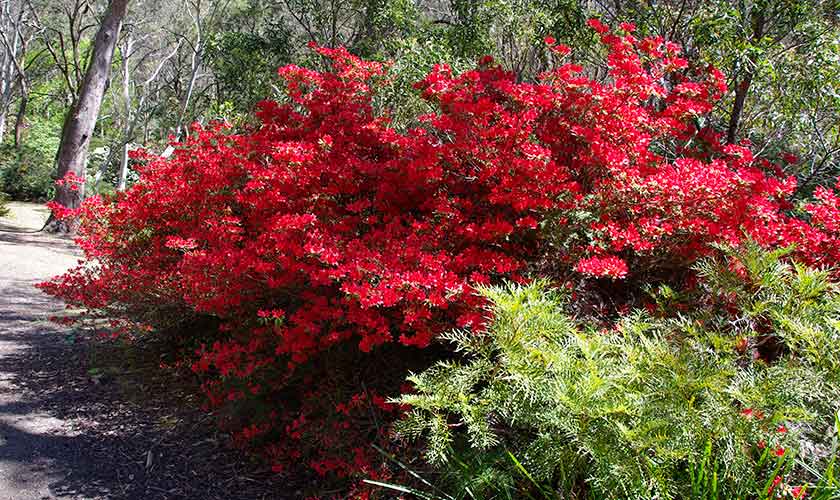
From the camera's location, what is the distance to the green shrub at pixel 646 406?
8.02 ft

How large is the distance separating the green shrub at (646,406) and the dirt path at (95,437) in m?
1.40

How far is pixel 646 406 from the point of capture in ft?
8.16

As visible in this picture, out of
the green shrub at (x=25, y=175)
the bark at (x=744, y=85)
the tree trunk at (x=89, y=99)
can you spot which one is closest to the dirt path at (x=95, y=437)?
the bark at (x=744, y=85)

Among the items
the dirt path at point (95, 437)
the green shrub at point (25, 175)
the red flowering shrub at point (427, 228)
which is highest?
the red flowering shrub at point (427, 228)

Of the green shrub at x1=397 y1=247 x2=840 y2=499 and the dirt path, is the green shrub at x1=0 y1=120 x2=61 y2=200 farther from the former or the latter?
the green shrub at x1=397 y1=247 x2=840 y2=499

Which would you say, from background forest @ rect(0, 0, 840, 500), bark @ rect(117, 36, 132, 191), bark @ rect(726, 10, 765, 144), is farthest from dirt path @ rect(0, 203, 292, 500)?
bark @ rect(117, 36, 132, 191)

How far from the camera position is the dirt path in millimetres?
3754

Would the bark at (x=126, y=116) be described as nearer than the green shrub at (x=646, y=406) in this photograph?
No

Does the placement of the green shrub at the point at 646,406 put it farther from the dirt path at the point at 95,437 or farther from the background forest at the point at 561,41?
the background forest at the point at 561,41

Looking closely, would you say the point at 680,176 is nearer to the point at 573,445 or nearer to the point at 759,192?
the point at 759,192

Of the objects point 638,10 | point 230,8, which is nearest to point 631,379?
point 638,10

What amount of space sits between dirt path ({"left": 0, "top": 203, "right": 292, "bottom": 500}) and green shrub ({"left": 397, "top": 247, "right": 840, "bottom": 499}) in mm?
1398

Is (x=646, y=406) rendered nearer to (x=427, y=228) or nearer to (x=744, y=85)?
(x=427, y=228)

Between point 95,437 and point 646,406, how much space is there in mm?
3438
